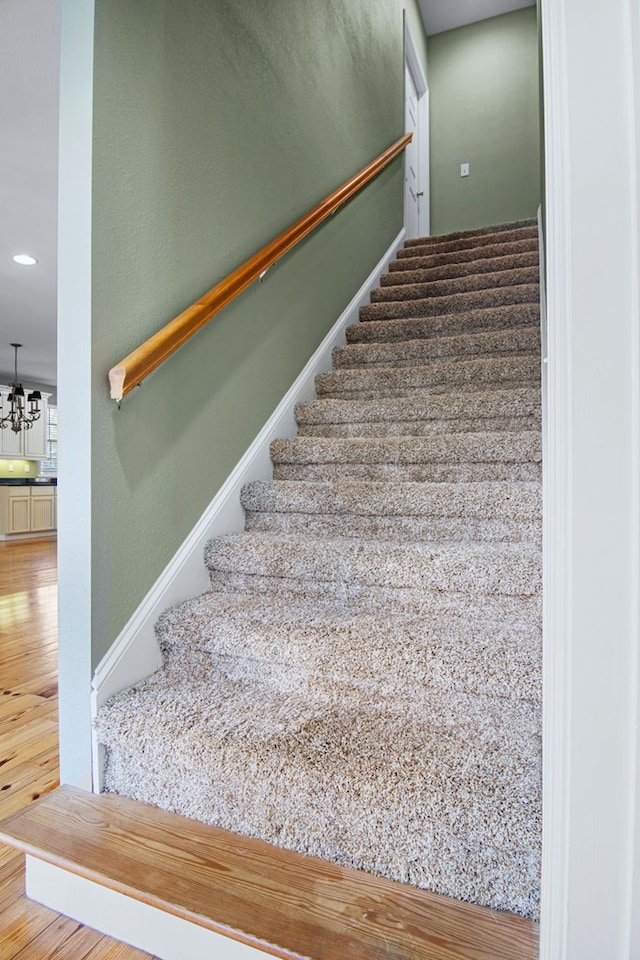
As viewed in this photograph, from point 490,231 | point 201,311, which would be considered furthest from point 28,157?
point 490,231

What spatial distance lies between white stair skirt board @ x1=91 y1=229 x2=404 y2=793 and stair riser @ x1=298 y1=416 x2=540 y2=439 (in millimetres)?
136

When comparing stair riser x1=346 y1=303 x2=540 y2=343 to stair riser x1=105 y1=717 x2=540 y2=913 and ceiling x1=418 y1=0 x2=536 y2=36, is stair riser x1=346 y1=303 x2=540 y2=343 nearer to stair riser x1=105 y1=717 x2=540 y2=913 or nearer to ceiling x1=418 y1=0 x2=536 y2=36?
stair riser x1=105 y1=717 x2=540 y2=913

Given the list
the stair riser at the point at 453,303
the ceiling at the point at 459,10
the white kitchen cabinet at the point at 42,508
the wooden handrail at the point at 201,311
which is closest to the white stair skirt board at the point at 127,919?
the wooden handrail at the point at 201,311

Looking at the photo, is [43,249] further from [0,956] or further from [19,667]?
[0,956]

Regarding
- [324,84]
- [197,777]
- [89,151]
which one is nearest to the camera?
[197,777]

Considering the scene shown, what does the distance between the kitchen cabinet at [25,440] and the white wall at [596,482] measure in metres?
8.50

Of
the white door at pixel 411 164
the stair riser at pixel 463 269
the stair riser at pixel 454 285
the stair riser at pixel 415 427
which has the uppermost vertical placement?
the white door at pixel 411 164

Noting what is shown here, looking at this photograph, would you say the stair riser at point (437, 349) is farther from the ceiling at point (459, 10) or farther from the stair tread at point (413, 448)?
the ceiling at point (459, 10)

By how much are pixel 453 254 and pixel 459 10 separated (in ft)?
10.3

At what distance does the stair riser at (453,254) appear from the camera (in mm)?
3334

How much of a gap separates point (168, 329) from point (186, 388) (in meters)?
0.24

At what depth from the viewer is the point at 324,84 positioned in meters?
2.59

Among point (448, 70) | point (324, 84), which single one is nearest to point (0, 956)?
point (324, 84)

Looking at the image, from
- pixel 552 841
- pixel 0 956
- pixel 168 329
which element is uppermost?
pixel 168 329
